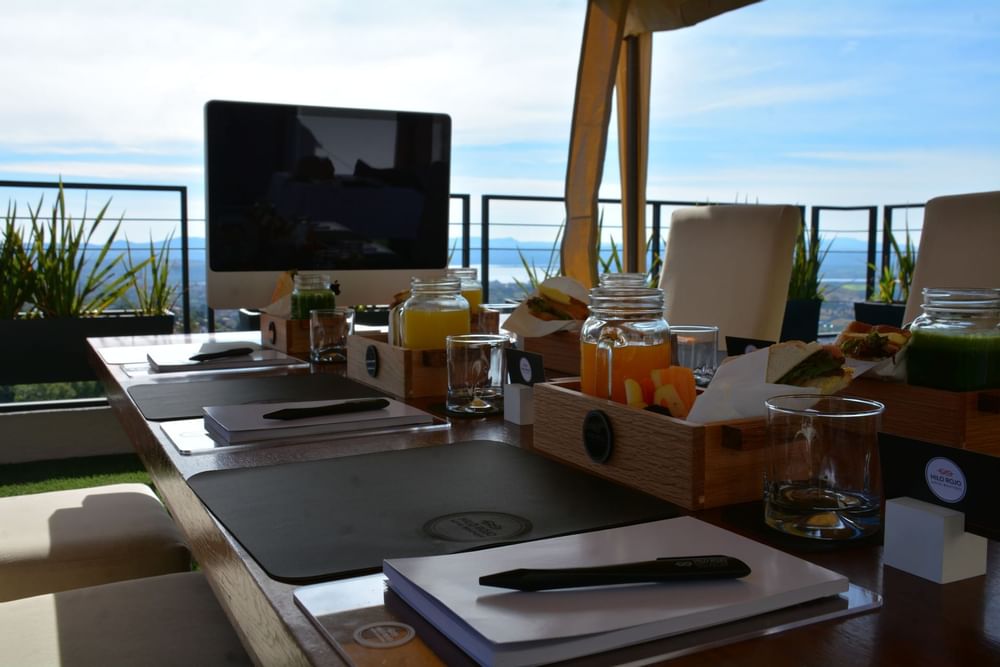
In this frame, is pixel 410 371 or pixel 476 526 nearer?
pixel 476 526

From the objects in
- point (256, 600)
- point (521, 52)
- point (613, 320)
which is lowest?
point (256, 600)

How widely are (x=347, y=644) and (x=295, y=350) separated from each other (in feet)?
4.89

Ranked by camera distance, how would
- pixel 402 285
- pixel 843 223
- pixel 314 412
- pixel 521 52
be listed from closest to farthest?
pixel 314 412, pixel 402 285, pixel 843 223, pixel 521 52

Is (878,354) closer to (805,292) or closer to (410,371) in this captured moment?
(410,371)

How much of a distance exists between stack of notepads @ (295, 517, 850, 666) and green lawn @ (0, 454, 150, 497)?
2.75 m

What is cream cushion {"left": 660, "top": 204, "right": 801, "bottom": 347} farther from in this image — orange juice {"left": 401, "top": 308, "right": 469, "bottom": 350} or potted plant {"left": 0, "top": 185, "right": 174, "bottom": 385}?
potted plant {"left": 0, "top": 185, "right": 174, "bottom": 385}

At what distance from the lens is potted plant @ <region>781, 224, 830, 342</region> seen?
194 inches

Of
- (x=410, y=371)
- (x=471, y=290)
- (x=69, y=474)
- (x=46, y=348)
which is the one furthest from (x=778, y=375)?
(x=46, y=348)

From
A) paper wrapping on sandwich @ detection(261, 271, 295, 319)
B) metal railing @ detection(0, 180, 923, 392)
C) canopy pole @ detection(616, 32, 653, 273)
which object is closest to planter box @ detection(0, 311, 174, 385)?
metal railing @ detection(0, 180, 923, 392)

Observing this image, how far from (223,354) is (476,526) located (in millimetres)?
1181

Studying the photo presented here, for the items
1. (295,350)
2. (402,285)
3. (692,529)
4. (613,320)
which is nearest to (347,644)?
(692,529)

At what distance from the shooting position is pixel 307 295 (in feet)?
6.26

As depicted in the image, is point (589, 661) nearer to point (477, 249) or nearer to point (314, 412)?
point (314, 412)

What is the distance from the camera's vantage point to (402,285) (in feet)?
7.22
